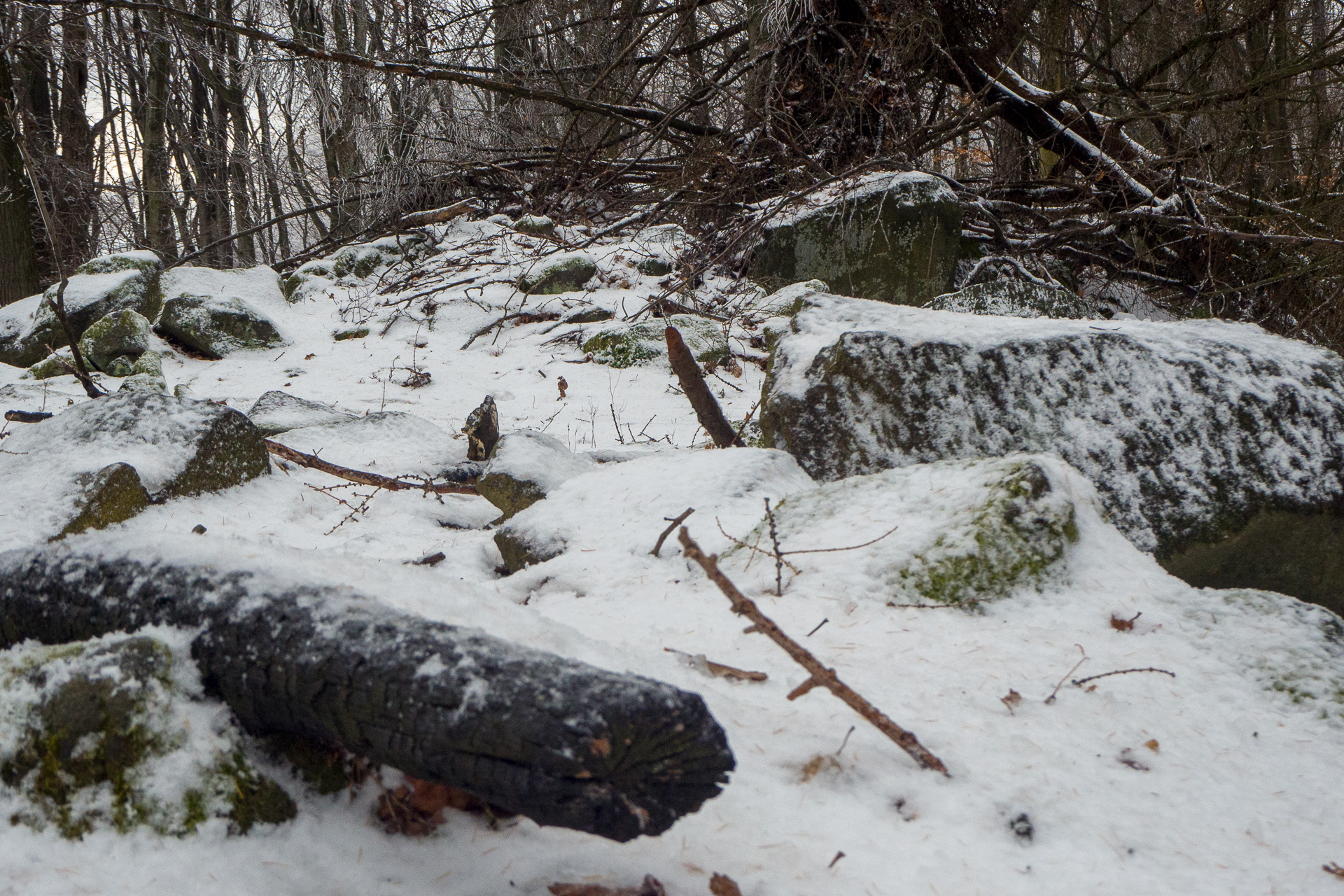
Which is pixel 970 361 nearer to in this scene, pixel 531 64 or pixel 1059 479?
pixel 1059 479

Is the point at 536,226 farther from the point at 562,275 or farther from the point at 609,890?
the point at 609,890

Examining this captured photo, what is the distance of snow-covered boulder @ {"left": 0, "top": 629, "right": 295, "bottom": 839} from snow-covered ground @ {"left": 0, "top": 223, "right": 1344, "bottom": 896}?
3 centimetres

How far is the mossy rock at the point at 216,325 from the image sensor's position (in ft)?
22.9

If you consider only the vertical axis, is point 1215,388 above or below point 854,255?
below

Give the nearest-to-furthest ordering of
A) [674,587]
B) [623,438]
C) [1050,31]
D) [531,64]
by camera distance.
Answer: [674,587]
[623,438]
[1050,31]
[531,64]

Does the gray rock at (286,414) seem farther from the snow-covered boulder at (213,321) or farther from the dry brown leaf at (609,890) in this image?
the dry brown leaf at (609,890)

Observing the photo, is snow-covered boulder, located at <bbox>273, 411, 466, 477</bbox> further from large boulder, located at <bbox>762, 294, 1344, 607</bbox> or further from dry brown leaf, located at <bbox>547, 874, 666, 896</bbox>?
dry brown leaf, located at <bbox>547, 874, 666, 896</bbox>

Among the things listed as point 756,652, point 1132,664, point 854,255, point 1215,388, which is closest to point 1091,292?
point 854,255

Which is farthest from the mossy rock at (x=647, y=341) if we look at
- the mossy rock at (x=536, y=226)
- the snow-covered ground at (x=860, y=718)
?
the snow-covered ground at (x=860, y=718)

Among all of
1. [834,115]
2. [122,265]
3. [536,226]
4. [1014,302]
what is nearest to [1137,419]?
[1014,302]

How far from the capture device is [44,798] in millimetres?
1028

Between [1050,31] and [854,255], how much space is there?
2678mm

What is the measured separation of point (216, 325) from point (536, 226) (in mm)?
3223

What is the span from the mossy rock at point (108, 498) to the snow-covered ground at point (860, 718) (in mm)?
91
